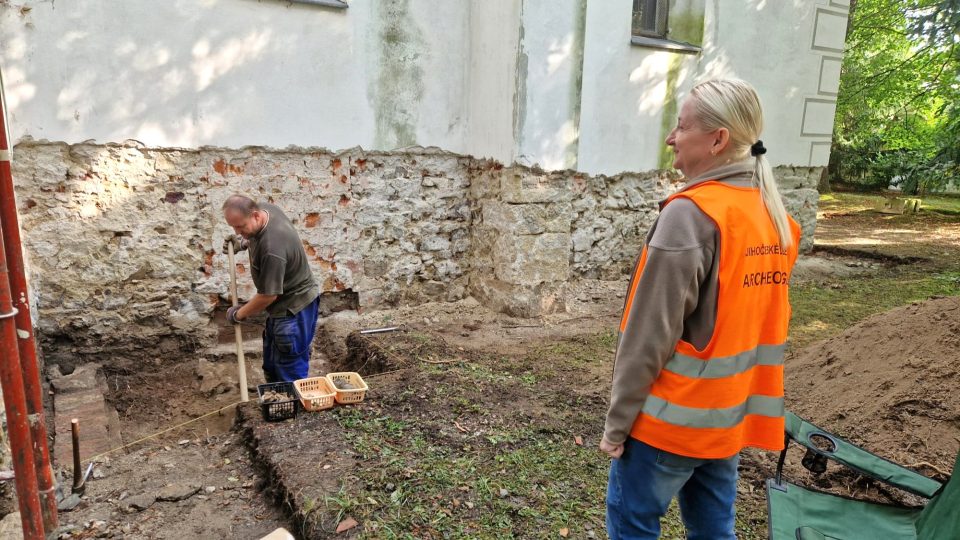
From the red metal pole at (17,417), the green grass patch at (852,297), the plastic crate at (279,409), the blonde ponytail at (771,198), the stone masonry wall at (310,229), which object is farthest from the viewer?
the green grass patch at (852,297)

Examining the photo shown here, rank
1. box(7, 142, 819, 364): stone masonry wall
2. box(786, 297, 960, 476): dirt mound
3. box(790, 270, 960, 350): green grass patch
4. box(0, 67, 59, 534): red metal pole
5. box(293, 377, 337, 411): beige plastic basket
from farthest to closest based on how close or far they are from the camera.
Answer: box(790, 270, 960, 350): green grass patch → box(7, 142, 819, 364): stone masonry wall → box(293, 377, 337, 411): beige plastic basket → box(786, 297, 960, 476): dirt mound → box(0, 67, 59, 534): red metal pole

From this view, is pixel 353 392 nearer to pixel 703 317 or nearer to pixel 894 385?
pixel 703 317

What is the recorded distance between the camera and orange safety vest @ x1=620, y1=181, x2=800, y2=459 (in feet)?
5.62

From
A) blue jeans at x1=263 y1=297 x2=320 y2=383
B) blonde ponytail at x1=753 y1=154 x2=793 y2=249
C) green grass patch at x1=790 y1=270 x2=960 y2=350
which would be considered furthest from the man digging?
green grass patch at x1=790 y1=270 x2=960 y2=350

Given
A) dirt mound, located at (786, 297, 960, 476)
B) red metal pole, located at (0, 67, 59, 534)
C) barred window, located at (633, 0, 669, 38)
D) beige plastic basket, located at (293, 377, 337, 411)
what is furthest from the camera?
barred window, located at (633, 0, 669, 38)

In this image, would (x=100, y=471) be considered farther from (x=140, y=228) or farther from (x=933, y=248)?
(x=933, y=248)

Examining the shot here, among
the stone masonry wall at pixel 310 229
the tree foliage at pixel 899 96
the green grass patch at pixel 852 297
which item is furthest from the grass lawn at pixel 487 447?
the tree foliage at pixel 899 96

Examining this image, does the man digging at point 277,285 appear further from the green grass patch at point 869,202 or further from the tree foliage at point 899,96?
the green grass patch at point 869,202

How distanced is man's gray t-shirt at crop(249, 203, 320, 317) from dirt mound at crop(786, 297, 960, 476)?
3537 millimetres

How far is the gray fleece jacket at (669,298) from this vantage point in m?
1.67

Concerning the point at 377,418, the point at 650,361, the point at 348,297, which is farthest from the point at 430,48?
the point at 650,361

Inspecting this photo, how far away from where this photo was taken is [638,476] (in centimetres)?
183

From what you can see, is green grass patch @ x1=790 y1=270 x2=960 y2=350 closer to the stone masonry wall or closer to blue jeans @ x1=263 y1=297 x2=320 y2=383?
the stone masonry wall

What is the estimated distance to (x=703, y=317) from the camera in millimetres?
1745
